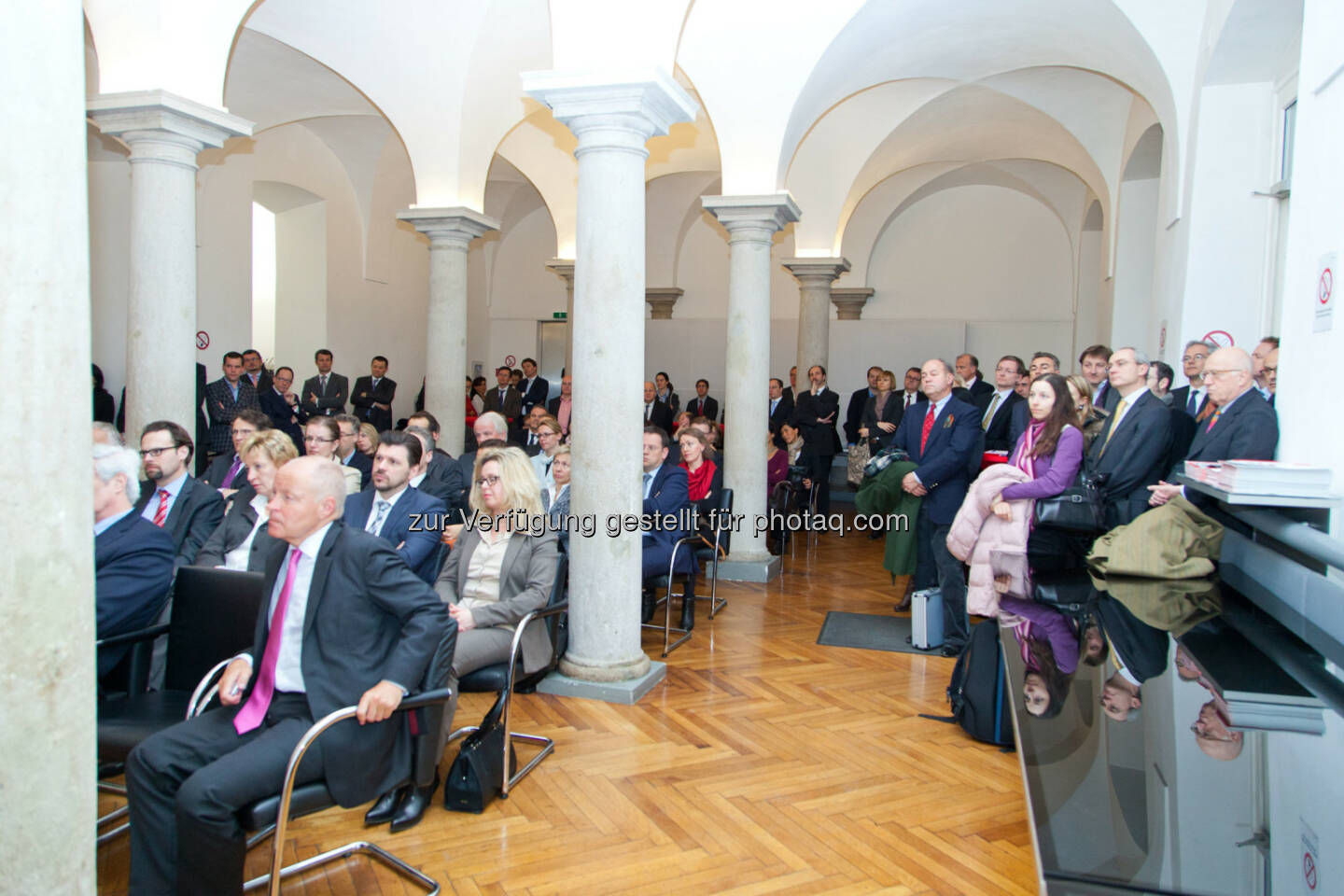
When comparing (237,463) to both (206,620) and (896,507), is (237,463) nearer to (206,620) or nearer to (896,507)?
(206,620)

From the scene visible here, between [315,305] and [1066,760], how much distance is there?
1268cm

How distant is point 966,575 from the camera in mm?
5426

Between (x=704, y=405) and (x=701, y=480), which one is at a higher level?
(x=704, y=405)

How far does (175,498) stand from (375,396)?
308 inches

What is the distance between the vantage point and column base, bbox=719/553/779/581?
24.1 ft

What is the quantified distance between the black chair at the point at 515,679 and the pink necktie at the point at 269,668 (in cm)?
89

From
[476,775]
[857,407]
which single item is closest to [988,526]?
[476,775]

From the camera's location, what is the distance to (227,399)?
29.1 ft

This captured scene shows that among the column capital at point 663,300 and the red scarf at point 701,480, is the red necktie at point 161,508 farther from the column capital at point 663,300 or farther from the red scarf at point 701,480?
the column capital at point 663,300

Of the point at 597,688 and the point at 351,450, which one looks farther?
the point at 351,450

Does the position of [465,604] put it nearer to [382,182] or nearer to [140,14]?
[140,14]

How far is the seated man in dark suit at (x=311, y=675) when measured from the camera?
244cm

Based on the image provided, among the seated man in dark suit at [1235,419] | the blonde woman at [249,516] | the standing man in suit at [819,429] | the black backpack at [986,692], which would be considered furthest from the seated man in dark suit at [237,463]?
the standing man in suit at [819,429]

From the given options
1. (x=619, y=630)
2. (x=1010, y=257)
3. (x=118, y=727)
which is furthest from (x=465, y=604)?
(x=1010, y=257)
